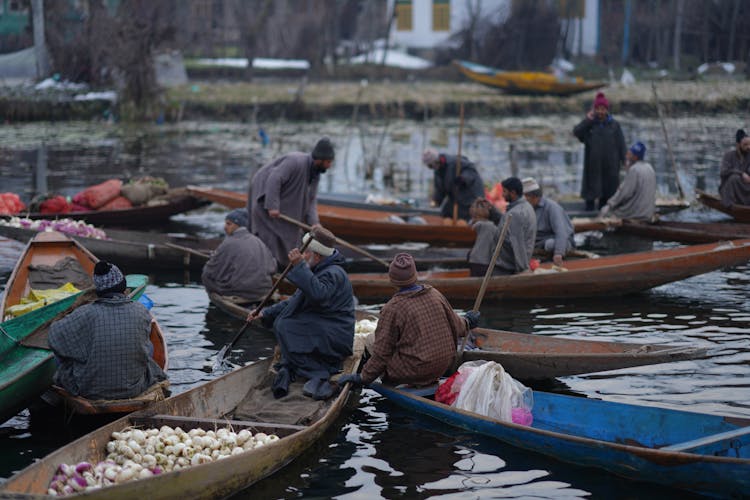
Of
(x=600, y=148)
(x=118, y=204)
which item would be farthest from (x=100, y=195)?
(x=600, y=148)

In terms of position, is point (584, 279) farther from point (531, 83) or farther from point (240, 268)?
point (531, 83)

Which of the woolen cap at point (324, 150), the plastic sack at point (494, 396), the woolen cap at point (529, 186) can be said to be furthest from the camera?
the woolen cap at point (529, 186)

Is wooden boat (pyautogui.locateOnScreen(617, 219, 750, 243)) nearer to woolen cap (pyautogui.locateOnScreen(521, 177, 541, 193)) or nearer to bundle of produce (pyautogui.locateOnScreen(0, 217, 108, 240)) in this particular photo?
woolen cap (pyautogui.locateOnScreen(521, 177, 541, 193))

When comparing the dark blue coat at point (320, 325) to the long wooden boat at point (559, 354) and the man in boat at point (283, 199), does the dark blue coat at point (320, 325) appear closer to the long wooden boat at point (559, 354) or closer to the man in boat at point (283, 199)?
the long wooden boat at point (559, 354)

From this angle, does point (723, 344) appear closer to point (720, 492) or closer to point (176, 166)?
point (720, 492)

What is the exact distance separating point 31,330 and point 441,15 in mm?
40598

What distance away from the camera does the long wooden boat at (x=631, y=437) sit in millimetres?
5500

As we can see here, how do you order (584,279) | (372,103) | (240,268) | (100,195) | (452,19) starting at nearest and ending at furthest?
1. (240,268)
2. (584,279)
3. (100,195)
4. (372,103)
5. (452,19)

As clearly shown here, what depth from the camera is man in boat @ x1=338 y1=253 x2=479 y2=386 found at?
22.5 ft

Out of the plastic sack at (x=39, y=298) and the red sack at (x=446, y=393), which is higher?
the plastic sack at (x=39, y=298)

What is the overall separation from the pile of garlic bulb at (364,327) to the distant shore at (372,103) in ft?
70.6

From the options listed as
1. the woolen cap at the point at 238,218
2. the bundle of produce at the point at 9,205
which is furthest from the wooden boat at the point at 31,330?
the bundle of produce at the point at 9,205

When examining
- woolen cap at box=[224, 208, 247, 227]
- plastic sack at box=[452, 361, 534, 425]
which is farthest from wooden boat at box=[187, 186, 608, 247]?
plastic sack at box=[452, 361, 534, 425]

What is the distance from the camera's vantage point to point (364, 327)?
8.38 metres
